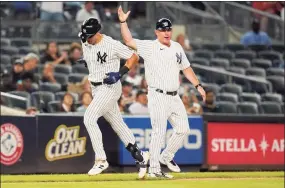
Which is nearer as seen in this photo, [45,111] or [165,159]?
[165,159]

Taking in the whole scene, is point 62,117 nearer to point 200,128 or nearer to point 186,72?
point 200,128

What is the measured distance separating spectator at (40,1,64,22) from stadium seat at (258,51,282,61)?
Answer: 13.5 feet

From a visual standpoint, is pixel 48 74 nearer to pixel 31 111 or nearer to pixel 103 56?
pixel 31 111

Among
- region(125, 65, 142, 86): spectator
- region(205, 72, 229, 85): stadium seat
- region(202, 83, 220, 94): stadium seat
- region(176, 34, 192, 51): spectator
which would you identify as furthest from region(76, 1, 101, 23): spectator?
region(202, 83, 220, 94): stadium seat

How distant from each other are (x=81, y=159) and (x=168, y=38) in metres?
3.77

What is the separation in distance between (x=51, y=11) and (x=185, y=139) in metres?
3.58

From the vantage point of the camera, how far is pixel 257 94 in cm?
1894

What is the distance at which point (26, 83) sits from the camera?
17.4 meters

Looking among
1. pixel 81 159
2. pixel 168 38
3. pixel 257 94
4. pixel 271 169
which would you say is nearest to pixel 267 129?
pixel 271 169

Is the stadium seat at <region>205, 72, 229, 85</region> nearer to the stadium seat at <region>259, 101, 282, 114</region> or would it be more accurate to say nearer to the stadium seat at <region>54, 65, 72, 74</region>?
the stadium seat at <region>259, 101, 282, 114</region>

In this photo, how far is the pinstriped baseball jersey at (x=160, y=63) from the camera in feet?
44.8

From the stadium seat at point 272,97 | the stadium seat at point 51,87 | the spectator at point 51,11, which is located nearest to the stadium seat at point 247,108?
the stadium seat at point 272,97

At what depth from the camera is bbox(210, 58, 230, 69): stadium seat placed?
20250 millimetres

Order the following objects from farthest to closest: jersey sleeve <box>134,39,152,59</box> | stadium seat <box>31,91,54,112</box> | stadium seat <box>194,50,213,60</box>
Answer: stadium seat <box>194,50,213,60</box>
stadium seat <box>31,91,54,112</box>
jersey sleeve <box>134,39,152,59</box>
